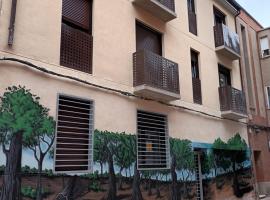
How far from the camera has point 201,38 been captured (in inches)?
535

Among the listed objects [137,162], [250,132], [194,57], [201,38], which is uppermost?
[201,38]

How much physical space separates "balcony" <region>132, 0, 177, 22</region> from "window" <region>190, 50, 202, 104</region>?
240cm

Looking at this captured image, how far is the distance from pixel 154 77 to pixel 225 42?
6402 millimetres

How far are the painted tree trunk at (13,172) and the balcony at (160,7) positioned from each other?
20.4 ft

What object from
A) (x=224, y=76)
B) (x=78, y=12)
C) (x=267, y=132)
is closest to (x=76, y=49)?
(x=78, y=12)

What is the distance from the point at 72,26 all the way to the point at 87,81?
5.24 ft

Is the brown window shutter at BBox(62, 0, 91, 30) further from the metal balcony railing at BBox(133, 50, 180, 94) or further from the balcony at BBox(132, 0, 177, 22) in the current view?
the balcony at BBox(132, 0, 177, 22)

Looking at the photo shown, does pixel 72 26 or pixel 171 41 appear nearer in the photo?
pixel 72 26

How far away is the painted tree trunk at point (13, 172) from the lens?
6074 millimetres

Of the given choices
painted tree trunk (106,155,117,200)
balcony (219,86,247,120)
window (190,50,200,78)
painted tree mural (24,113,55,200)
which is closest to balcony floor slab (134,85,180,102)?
painted tree trunk (106,155,117,200)

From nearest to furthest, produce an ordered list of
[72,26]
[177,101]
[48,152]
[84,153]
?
[48,152]
[84,153]
[72,26]
[177,101]

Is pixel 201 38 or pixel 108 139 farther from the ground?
pixel 201 38

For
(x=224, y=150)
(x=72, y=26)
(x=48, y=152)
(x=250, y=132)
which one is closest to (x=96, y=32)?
(x=72, y=26)

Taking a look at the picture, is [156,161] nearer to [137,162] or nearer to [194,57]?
[137,162]
